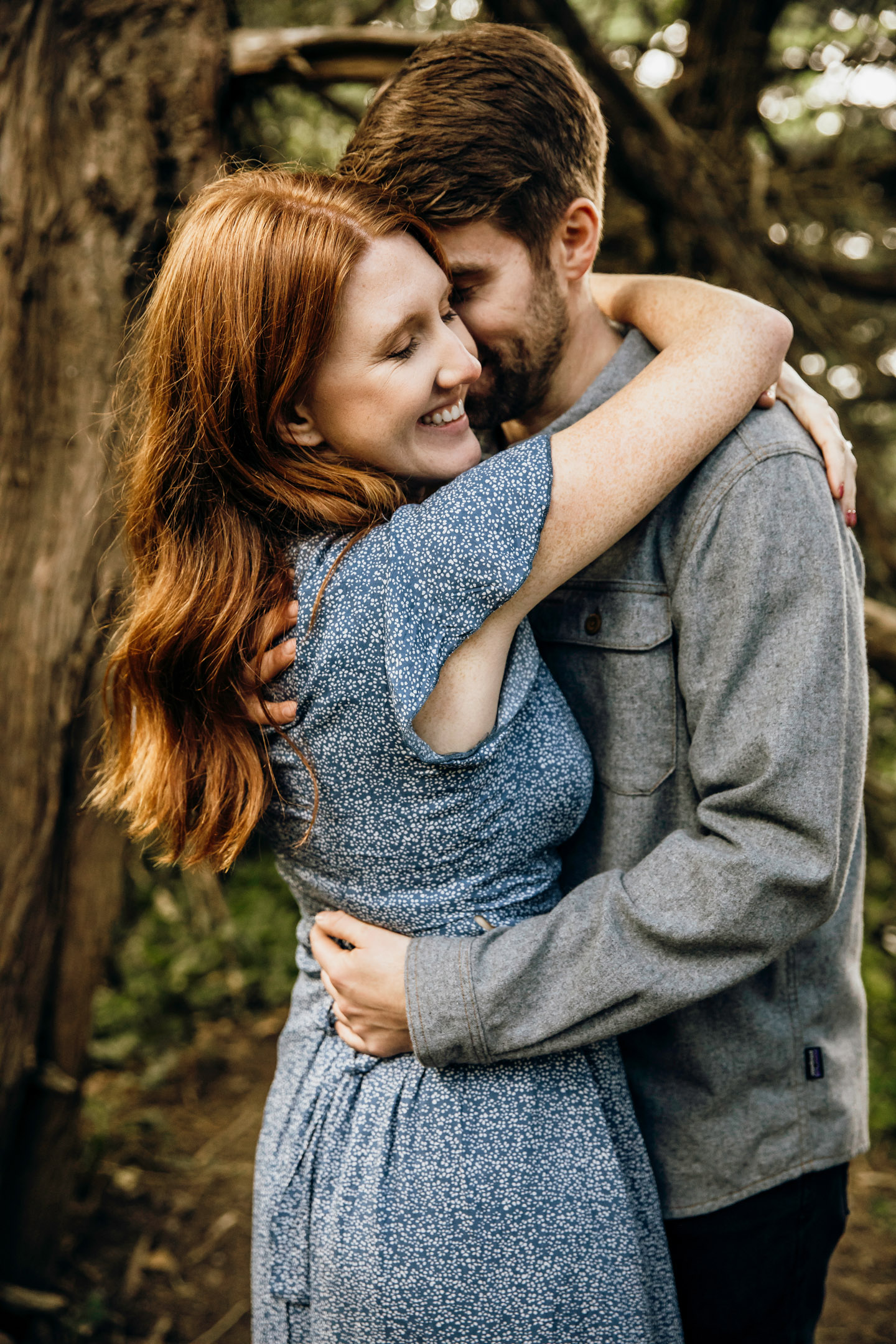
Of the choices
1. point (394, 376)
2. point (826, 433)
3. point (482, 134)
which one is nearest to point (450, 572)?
point (394, 376)

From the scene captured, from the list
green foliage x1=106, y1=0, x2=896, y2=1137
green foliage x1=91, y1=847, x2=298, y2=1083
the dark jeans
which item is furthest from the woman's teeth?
green foliage x1=91, y1=847, x2=298, y2=1083

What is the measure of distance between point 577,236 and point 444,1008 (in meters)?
1.21

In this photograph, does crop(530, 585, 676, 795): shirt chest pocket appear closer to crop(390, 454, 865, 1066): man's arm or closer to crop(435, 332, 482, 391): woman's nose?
crop(390, 454, 865, 1066): man's arm

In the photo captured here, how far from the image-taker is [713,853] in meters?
1.16

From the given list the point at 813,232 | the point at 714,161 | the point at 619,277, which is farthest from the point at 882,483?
the point at 619,277

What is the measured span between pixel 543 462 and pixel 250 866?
14.0 feet

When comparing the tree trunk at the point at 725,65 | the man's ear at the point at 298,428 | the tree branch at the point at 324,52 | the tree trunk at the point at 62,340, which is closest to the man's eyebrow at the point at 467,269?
the man's ear at the point at 298,428

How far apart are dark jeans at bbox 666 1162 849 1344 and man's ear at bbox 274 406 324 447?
1244 millimetres

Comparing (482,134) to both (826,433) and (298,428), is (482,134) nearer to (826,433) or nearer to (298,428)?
(298,428)

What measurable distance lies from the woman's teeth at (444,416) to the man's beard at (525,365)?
0.16m

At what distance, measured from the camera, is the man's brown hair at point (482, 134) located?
1.44 m

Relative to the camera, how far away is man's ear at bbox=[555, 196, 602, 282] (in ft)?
5.06

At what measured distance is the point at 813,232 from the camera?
4.39 meters

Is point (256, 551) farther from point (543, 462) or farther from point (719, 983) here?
point (719, 983)
